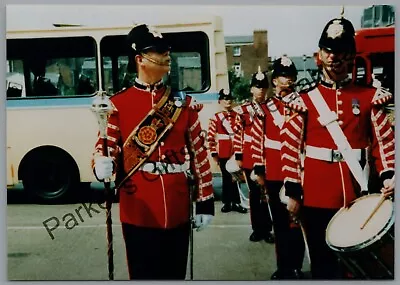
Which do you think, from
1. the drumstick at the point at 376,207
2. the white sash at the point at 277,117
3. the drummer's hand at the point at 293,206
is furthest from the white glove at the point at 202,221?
the drumstick at the point at 376,207

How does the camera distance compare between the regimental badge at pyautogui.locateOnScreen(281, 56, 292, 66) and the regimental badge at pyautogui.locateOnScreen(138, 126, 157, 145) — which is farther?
the regimental badge at pyautogui.locateOnScreen(281, 56, 292, 66)

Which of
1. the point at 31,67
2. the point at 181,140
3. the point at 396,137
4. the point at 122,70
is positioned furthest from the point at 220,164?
the point at 31,67

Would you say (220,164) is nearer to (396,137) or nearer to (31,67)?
(396,137)

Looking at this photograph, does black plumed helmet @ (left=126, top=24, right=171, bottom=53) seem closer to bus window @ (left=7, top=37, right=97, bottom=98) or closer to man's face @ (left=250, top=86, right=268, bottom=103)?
bus window @ (left=7, top=37, right=97, bottom=98)

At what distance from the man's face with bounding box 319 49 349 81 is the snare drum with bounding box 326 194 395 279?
80 centimetres

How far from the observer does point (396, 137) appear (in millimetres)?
4055

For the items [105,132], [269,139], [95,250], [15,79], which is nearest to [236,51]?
[269,139]

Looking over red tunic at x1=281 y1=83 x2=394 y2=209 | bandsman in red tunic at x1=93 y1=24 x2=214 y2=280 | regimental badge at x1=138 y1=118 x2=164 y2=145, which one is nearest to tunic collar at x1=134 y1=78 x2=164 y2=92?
bandsman in red tunic at x1=93 y1=24 x2=214 y2=280

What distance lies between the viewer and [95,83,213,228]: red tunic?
3975mm

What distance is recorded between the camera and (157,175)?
399cm

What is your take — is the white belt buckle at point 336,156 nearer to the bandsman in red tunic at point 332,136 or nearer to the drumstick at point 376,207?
the bandsman in red tunic at point 332,136

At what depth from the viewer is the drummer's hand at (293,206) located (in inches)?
160

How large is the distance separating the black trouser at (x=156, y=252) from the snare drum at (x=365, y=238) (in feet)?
3.13

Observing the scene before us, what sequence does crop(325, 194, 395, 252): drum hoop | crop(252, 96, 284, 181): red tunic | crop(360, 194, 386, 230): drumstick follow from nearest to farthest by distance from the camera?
crop(325, 194, 395, 252): drum hoop, crop(360, 194, 386, 230): drumstick, crop(252, 96, 284, 181): red tunic
